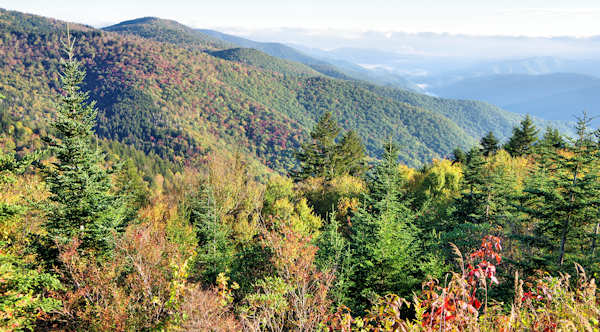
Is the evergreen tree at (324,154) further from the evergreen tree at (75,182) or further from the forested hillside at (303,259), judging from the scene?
the evergreen tree at (75,182)

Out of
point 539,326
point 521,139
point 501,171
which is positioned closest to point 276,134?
point 521,139

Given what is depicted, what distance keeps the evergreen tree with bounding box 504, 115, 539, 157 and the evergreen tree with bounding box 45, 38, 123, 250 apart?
4138 cm

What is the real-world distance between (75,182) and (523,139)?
4303 cm

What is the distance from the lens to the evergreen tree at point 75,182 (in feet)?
47.4

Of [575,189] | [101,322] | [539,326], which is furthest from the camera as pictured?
[575,189]

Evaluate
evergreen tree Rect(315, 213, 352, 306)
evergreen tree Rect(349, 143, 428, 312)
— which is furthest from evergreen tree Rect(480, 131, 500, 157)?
evergreen tree Rect(315, 213, 352, 306)

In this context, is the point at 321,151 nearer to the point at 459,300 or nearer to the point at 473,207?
the point at 473,207

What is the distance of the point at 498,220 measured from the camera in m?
17.5

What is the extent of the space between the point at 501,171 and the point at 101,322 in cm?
2031

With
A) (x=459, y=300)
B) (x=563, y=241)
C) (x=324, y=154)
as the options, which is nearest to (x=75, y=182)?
(x=459, y=300)

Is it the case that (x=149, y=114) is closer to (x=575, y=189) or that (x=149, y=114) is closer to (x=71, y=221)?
(x=71, y=221)

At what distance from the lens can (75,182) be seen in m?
14.9

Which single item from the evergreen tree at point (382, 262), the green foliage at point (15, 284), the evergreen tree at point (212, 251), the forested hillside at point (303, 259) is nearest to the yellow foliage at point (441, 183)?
the forested hillside at point (303, 259)

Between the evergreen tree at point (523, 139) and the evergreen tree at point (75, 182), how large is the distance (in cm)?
4138
